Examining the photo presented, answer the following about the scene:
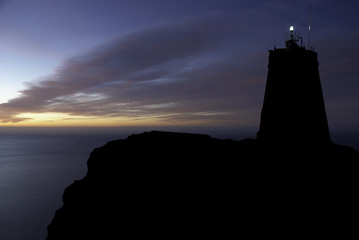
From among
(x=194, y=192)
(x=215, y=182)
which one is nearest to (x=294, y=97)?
(x=215, y=182)

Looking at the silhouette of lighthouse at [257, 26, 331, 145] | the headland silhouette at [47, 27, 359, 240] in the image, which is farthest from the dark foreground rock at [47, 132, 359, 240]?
the silhouette of lighthouse at [257, 26, 331, 145]

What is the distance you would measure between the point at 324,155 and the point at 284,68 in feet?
24.9

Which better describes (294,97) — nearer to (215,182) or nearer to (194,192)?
(215,182)

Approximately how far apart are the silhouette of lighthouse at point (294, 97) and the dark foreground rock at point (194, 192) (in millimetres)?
2558

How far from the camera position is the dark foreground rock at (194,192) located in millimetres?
13141

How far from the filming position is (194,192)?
13938mm

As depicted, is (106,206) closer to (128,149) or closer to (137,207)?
(137,207)

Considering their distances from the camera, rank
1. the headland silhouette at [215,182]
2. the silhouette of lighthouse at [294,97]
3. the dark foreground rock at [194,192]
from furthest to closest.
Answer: the silhouette of lighthouse at [294,97] < the headland silhouette at [215,182] < the dark foreground rock at [194,192]

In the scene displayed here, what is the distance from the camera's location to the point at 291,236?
12.8 m

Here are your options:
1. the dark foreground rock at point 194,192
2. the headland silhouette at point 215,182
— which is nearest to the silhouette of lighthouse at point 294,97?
the headland silhouette at point 215,182

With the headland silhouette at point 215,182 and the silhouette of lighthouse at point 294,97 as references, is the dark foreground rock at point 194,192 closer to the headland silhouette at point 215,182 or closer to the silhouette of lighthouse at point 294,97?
the headland silhouette at point 215,182

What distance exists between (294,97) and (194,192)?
11.8m

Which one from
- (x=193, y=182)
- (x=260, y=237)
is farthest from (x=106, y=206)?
(x=260, y=237)

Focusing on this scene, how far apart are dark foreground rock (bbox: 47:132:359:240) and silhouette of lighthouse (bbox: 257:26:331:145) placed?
8.39 ft
